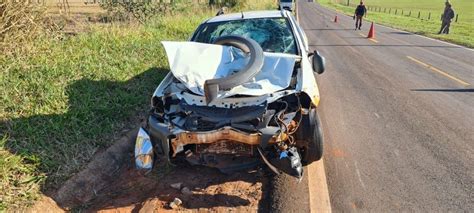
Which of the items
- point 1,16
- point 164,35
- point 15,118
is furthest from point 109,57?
point 164,35

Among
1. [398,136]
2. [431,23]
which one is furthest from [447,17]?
[398,136]

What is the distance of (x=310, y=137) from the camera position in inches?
155

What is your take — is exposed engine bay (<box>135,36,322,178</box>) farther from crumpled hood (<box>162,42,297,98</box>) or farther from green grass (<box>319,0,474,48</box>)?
green grass (<box>319,0,474,48</box>)

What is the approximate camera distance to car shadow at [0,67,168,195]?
4.10m

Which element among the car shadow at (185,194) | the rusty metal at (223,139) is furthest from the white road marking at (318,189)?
the rusty metal at (223,139)

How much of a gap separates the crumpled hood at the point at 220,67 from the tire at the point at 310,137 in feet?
1.37

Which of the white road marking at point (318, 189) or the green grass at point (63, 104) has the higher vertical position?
the green grass at point (63, 104)

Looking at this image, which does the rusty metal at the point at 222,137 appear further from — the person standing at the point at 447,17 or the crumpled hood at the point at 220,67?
the person standing at the point at 447,17

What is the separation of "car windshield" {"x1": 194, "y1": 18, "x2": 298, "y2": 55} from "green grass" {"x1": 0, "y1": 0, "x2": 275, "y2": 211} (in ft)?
5.28

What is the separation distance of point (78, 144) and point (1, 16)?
3.36 m

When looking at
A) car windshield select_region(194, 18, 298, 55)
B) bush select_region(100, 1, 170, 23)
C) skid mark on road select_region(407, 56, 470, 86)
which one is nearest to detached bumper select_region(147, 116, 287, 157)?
car windshield select_region(194, 18, 298, 55)

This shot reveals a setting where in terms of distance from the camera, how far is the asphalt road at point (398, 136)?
387cm

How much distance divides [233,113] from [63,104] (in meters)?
2.71

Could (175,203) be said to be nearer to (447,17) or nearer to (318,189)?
(318,189)
